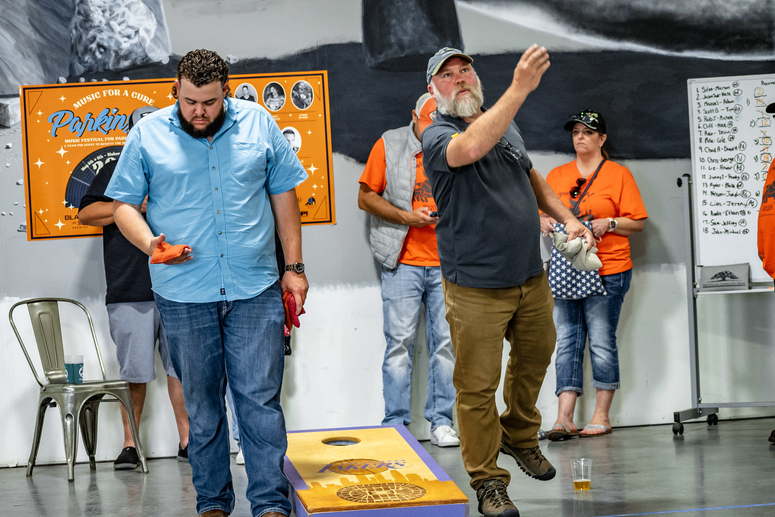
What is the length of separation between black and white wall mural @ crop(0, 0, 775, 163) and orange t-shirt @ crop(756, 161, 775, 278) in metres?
0.81

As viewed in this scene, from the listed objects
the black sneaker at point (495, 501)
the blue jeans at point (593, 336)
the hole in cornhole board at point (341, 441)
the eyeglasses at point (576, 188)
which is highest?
the eyeglasses at point (576, 188)

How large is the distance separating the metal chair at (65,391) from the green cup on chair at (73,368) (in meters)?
0.04

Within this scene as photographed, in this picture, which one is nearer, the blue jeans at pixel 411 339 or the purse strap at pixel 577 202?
the blue jeans at pixel 411 339

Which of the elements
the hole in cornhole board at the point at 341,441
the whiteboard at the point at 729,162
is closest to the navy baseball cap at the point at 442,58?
the hole in cornhole board at the point at 341,441

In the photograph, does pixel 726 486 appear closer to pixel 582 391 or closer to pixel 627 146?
pixel 582 391

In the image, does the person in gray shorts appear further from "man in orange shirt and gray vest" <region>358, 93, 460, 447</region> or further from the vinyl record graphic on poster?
"man in orange shirt and gray vest" <region>358, 93, 460, 447</region>

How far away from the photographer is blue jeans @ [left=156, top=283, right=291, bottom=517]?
8.25ft

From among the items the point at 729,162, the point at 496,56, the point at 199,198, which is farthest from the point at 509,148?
the point at 729,162

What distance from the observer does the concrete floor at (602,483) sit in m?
2.78

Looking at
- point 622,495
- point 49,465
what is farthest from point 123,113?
point 622,495

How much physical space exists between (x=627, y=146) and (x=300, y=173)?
259cm

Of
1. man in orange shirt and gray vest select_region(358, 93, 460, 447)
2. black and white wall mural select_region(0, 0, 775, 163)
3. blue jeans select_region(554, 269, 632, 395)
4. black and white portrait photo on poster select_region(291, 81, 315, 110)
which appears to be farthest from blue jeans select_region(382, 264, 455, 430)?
black and white portrait photo on poster select_region(291, 81, 315, 110)

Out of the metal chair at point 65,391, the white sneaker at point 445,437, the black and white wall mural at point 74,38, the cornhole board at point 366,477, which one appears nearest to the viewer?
the cornhole board at point 366,477

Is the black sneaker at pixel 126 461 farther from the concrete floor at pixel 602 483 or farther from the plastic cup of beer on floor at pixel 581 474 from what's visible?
the plastic cup of beer on floor at pixel 581 474
